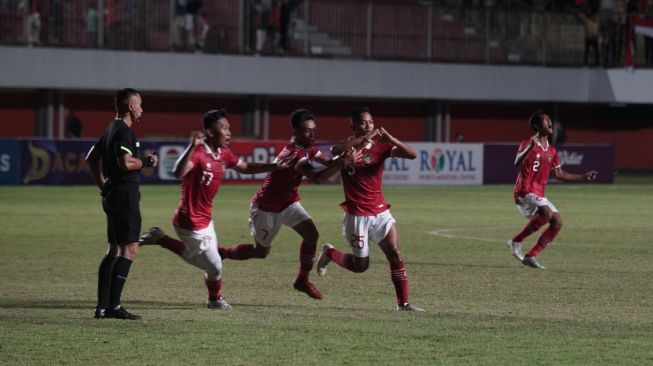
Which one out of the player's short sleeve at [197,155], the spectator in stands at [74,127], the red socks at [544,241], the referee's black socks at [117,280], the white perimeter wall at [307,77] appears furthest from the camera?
the spectator in stands at [74,127]

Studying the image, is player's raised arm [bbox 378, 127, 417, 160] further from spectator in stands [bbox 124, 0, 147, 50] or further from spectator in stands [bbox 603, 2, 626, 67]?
spectator in stands [bbox 603, 2, 626, 67]

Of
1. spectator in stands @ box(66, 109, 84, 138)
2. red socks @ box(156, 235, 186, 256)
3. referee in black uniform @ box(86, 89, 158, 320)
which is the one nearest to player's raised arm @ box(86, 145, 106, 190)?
referee in black uniform @ box(86, 89, 158, 320)

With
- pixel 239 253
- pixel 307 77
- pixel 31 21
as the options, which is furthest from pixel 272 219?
pixel 307 77

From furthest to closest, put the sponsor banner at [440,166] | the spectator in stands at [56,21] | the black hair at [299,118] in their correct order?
the spectator in stands at [56,21] < the sponsor banner at [440,166] < the black hair at [299,118]

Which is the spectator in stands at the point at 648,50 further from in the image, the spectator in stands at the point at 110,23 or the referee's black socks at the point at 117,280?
the referee's black socks at the point at 117,280

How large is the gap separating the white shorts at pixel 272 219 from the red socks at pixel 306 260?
292 mm

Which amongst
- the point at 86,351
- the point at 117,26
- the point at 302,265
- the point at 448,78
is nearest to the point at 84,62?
the point at 117,26

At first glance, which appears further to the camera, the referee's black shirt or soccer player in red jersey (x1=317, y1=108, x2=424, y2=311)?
soccer player in red jersey (x1=317, y1=108, x2=424, y2=311)

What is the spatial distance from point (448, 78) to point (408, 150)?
3681 cm

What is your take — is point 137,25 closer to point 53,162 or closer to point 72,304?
point 53,162

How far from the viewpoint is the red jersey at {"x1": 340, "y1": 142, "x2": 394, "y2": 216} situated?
1248cm

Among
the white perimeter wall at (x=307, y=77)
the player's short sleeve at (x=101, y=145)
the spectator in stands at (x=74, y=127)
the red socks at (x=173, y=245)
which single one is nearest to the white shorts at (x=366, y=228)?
the red socks at (x=173, y=245)

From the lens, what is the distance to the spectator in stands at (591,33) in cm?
4934

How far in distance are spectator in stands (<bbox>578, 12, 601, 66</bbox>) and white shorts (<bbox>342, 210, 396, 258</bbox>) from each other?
38.5m
